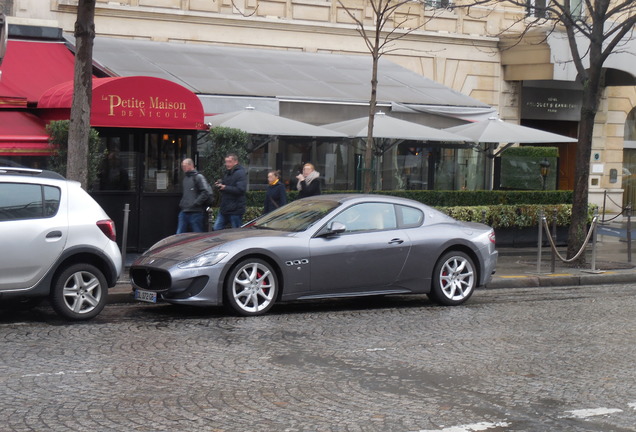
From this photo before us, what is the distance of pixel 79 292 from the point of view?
10.8 metres

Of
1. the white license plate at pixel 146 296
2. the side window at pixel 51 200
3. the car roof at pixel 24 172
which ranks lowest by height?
the white license plate at pixel 146 296

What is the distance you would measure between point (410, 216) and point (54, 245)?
14.6 feet

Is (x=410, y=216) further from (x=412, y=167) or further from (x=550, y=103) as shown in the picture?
(x=550, y=103)

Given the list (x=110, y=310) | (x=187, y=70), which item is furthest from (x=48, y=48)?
(x=110, y=310)

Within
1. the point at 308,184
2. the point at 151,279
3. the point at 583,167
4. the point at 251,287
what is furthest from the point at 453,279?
the point at 583,167

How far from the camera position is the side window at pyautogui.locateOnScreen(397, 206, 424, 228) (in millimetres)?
12500

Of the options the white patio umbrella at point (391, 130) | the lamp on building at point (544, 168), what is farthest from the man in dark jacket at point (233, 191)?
the lamp on building at point (544, 168)

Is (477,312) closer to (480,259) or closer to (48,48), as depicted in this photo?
(480,259)

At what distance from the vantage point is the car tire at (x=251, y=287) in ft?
36.8

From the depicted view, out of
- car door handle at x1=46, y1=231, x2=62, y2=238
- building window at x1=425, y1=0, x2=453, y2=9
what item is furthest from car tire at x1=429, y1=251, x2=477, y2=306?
building window at x1=425, y1=0, x2=453, y2=9

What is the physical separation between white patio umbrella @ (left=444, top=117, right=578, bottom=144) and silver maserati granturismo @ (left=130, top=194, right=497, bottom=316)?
821 cm

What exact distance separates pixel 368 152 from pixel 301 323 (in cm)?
791

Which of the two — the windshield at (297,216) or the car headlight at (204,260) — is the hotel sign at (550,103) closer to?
Answer: the windshield at (297,216)

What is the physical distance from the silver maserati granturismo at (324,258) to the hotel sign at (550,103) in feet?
48.5
